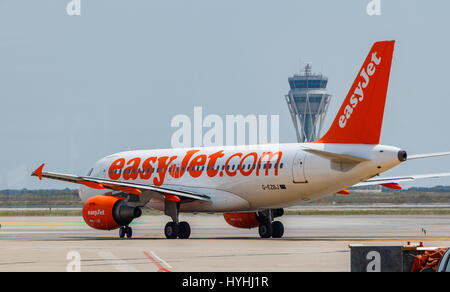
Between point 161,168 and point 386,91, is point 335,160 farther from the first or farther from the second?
point 161,168

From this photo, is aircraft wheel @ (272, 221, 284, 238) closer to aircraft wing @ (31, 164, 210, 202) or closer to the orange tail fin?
aircraft wing @ (31, 164, 210, 202)

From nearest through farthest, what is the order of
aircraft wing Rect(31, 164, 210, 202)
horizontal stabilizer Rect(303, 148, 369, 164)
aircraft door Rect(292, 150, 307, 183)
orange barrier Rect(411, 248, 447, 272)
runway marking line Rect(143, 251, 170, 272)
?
orange barrier Rect(411, 248, 447, 272) → runway marking line Rect(143, 251, 170, 272) → horizontal stabilizer Rect(303, 148, 369, 164) → aircraft door Rect(292, 150, 307, 183) → aircraft wing Rect(31, 164, 210, 202)

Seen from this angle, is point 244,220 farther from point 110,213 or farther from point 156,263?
point 156,263

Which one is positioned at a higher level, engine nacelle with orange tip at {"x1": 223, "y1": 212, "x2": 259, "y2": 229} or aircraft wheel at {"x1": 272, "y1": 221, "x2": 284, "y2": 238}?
engine nacelle with orange tip at {"x1": 223, "y1": 212, "x2": 259, "y2": 229}

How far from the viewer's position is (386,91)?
108ft

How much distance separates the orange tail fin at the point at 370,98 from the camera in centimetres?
3272

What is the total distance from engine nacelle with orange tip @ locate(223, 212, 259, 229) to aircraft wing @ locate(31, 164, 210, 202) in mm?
2783

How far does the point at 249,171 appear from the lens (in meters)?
37.3

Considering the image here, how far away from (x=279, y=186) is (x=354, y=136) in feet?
13.7

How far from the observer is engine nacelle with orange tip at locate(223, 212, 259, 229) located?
40.7m

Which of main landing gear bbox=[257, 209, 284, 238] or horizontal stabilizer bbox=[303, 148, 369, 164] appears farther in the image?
main landing gear bbox=[257, 209, 284, 238]

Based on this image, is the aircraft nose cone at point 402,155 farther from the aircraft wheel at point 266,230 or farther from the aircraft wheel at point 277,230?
the aircraft wheel at point 266,230

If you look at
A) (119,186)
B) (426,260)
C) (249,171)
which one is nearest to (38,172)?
(119,186)

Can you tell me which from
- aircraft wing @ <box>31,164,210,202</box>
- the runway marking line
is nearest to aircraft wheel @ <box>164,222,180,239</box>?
aircraft wing @ <box>31,164,210,202</box>
